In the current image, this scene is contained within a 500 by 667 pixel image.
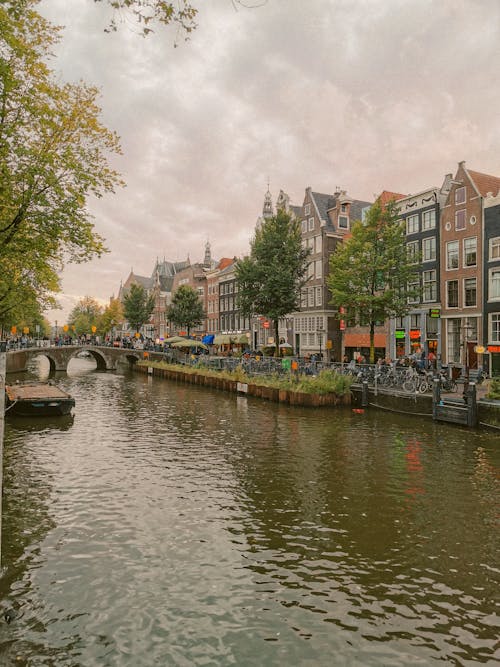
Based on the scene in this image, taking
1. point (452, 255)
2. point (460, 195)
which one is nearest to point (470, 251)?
point (452, 255)

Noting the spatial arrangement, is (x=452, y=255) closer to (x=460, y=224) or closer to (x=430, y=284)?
(x=460, y=224)

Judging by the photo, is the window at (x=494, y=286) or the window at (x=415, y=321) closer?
the window at (x=494, y=286)

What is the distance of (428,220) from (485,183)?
16.8 ft

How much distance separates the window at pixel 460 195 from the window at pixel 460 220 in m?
0.81

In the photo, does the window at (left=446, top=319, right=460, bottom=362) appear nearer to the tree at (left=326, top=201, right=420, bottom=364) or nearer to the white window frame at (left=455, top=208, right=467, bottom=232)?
the tree at (left=326, top=201, right=420, bottom=364)

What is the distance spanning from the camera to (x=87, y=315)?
151250mm

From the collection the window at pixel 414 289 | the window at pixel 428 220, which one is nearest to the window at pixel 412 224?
the window at pixel 428 220

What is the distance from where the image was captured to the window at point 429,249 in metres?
41.0

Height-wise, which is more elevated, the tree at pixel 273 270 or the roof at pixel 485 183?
the roof at pixel 485 183

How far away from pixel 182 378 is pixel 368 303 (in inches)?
823

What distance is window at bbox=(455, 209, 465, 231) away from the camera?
38.2m

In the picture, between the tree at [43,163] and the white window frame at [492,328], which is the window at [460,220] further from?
the tree at [43,163]

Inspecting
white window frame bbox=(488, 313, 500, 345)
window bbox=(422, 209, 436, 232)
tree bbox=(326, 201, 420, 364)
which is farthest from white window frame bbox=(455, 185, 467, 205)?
white window frame bbox=(488, 313, 500, 345)

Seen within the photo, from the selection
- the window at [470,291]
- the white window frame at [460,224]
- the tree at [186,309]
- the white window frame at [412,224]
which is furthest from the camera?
the tree at [186,309]
